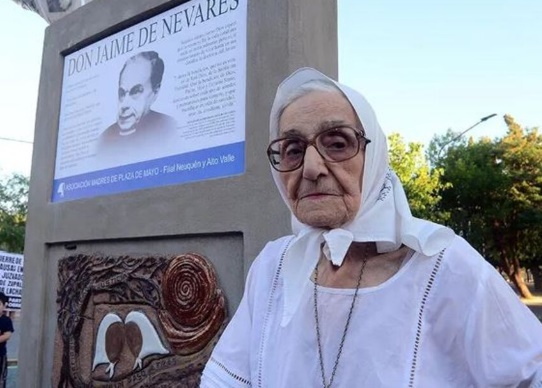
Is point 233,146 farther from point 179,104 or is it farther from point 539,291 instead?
point 539,291

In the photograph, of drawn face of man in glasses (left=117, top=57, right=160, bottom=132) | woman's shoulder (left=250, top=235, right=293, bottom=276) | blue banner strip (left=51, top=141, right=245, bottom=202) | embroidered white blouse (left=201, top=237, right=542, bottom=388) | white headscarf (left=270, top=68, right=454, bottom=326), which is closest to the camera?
embroidered white blouse (left=201, top=237, right=542, bottom=388)

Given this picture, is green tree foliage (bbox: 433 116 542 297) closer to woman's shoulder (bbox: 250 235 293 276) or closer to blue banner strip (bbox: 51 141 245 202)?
blue banner strip (bbox: 51 141 245 202)

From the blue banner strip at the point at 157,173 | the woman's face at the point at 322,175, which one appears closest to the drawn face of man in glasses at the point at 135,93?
the blue banner strip at the point at 157,173

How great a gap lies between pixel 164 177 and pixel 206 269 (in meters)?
0.75

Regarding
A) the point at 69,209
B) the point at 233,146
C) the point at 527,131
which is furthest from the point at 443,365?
the point at 527,131

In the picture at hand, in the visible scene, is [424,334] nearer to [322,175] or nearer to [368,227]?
[368,227]

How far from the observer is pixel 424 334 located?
121 centimetres

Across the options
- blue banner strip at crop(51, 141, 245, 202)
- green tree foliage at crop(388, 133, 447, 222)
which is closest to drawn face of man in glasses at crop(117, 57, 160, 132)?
blue banner strip at crop(51, 141, 245, 202)

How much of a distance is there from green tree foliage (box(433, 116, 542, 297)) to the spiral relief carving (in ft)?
57.8

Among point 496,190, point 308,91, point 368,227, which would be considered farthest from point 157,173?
point 496,190

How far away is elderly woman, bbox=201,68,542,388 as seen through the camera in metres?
1.18

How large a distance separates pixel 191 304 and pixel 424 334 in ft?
6.20

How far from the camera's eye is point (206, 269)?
2.89m

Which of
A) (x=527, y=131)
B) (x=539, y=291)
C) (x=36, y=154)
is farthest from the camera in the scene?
(x=539, y=291)
